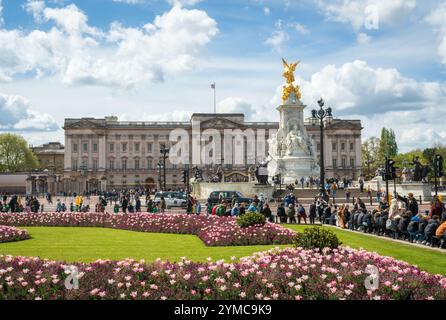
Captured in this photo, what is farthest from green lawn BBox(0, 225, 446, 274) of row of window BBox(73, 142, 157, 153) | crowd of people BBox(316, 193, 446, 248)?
row of window BBox(73, 142, 157, 153)

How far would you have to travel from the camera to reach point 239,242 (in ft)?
55.5

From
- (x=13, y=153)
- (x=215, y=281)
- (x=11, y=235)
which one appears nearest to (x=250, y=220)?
(x=11, y=235)

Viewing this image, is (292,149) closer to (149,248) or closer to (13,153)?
(149,248)

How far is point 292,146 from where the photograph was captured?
55.1 m

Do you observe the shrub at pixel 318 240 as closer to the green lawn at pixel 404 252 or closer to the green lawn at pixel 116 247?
the green lawn at pixel 404 252

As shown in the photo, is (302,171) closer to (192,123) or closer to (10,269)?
(10,269)

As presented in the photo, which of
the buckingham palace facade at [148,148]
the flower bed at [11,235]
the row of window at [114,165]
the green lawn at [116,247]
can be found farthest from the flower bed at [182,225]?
the row of window at [114,165]

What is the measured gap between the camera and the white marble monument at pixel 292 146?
2165 inches

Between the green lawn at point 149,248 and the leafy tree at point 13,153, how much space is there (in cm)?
9616

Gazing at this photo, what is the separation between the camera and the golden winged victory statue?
2263 inches

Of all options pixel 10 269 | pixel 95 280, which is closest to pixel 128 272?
pixel 95 280

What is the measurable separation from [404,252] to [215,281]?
7.77 meters

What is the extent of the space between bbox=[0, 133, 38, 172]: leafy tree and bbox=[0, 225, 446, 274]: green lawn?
96161 mm
